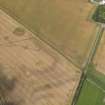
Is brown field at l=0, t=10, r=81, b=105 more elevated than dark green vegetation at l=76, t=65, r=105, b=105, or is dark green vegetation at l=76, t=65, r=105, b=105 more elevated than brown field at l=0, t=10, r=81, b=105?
dark green vegetation at l=76, t=65, r=105, b=105

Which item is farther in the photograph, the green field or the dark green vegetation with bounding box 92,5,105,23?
the dark green vegetation with bounding box 92,5,105,23

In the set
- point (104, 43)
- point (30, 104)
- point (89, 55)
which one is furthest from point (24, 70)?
point (104, 43)

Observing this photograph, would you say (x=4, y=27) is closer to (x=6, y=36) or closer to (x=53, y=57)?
(x=6, y=36)

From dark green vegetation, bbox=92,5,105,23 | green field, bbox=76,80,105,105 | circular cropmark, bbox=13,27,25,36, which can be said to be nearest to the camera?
green field, bbox=76,80,105,105

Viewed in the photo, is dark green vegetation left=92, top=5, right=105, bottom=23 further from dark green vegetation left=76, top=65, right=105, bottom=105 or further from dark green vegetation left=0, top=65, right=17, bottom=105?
dark green vegetation left=0, top=65, right=17, bottom=105

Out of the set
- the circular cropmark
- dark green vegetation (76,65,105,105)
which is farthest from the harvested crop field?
dark green vegetation (76,65,105,105)

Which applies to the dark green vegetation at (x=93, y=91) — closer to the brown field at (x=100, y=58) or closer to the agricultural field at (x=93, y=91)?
the agricultural field at (x=93, y=91)
